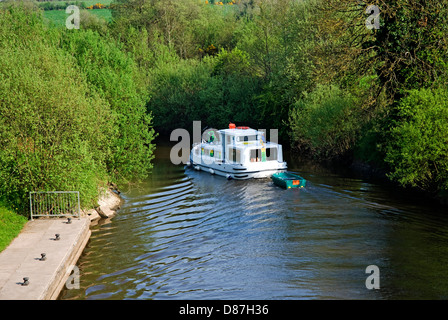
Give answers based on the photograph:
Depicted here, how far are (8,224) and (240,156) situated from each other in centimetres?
1833

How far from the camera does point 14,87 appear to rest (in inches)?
1001

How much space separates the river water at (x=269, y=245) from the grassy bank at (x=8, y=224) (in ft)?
9.66

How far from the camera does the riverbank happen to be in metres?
17.1

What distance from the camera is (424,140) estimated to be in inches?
1133

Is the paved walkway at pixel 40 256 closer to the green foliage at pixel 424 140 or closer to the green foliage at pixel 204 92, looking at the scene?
the green foliage at pixel 424 140

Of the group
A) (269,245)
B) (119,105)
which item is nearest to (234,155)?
(119,105)

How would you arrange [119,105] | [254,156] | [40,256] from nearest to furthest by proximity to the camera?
1. [40,256]
2. [119,105]
3. [254,156]

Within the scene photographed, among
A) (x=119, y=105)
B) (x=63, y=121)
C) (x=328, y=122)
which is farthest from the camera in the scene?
(x=328, y=122)

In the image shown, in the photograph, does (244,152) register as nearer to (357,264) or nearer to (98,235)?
(98,235)

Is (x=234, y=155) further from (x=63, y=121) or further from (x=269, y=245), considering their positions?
(x=269, y=245)

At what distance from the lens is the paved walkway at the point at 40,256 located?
17.0 meters

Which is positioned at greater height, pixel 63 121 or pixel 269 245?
pixel 63 121
